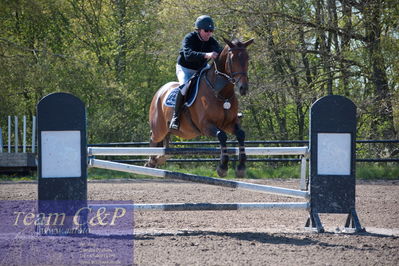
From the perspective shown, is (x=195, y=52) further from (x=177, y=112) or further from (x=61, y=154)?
(x=61, y=154)

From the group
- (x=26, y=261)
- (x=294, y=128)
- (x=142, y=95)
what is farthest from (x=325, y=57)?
(x=26, y=261)

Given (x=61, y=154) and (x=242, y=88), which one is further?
(x=242, y=88)

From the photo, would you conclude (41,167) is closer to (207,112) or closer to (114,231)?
(114,231)

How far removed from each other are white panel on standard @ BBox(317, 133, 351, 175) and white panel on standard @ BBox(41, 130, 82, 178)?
2.58 metres

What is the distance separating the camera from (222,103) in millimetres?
6836

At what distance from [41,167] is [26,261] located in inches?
55.0

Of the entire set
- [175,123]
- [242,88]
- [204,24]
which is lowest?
[175,123]

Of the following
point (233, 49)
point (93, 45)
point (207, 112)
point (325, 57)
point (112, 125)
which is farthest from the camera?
point (93, 45)

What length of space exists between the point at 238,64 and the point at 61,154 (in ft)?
7.44

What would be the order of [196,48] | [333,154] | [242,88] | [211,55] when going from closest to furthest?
1. [333,154]
2. [242,88]
3. [211,55]
4. [196,48]

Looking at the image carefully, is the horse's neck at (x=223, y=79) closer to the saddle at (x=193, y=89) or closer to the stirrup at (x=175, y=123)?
the saddle at (x=193, y=89)

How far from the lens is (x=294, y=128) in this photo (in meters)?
20.1

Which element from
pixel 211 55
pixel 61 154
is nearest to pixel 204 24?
pixel 211 55

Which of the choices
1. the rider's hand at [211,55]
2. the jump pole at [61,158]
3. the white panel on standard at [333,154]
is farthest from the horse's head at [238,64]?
the jump pole at [61,158]
